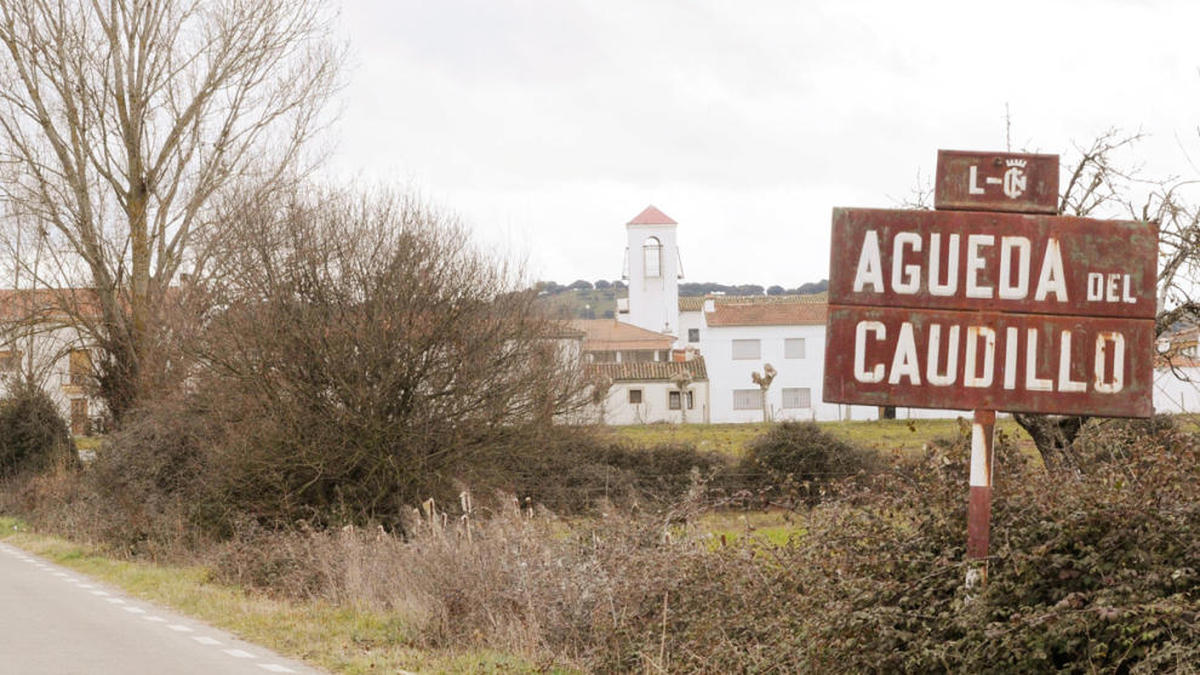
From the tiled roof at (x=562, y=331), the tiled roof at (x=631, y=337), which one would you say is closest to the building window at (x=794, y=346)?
the tiled roof at (x=631, y=337)

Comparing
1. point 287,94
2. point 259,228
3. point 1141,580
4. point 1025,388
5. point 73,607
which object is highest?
point 287,94

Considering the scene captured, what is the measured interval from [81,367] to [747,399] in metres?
67.1

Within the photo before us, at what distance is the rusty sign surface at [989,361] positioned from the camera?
8.44 meters

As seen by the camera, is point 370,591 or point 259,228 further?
point 259,228

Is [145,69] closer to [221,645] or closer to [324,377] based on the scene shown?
[324,377]

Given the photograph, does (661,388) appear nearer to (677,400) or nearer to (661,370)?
(661,370)

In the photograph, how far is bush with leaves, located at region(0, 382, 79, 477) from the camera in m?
46.4

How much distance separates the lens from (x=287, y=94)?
39.6 m

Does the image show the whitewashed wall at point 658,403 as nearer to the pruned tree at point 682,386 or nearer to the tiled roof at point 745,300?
the pruned tree at point 682,386

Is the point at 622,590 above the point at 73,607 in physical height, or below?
above

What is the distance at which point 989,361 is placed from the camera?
8.55 m

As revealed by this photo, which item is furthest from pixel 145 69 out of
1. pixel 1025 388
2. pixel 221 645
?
pixel 1025 388

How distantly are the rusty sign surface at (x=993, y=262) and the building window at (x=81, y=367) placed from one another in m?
34.5

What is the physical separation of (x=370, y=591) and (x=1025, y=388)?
10419 mm
